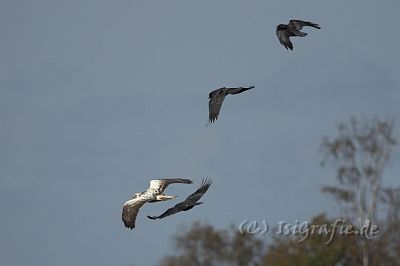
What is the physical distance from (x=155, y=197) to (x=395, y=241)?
29.5m

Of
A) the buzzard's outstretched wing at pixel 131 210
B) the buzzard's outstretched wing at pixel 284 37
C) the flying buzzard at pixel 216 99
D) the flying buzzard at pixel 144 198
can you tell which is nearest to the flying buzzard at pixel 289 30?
the buzzard's outstretched wing at pixel 284 37

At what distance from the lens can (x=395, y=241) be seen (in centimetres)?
8700

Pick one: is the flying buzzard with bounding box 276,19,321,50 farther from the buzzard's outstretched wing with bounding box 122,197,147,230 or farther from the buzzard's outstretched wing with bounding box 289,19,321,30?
the buzzard's outstretched wing with bounding box 122,197,147,230

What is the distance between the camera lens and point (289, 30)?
5756 centimetres

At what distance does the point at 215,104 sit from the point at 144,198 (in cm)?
425

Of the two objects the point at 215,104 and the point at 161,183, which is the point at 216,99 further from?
the point at 161,183

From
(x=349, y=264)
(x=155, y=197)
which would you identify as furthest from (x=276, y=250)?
(x=155, y=197)

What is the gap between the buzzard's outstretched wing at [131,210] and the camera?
5905 centimetres

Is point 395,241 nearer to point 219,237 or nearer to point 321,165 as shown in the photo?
point 321,165

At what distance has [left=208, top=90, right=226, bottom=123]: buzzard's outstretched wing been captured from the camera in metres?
56.6

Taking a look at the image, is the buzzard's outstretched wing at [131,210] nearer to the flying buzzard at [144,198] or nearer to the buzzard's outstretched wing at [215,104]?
the flying buzzard at [144,198]

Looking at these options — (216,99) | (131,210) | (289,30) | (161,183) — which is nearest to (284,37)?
(289,30)

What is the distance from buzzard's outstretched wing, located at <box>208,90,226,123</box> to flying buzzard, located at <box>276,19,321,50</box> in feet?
7.20

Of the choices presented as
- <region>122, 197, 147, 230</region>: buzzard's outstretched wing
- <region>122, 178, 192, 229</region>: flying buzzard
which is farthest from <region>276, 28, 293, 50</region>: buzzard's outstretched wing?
<region>122, 197, 147, 230</region>: buzzard's outstretched wing
